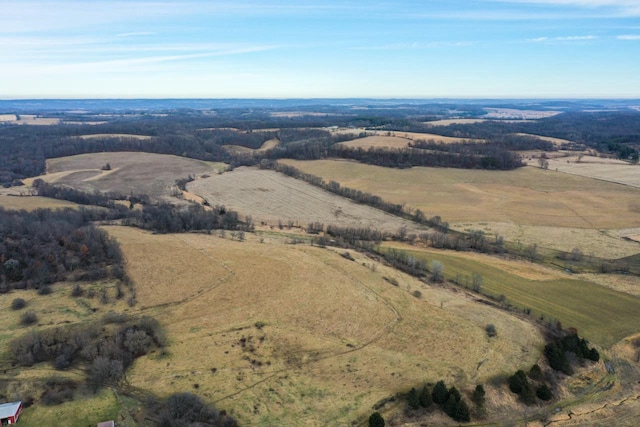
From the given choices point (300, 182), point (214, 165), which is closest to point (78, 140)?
point (214, 165)

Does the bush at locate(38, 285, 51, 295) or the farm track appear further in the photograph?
the bush at locate(38, 285, 51, 295)

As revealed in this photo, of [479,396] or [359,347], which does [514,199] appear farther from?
[479,396]

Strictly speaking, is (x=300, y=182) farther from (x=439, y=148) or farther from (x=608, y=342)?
(x=608, y=342)

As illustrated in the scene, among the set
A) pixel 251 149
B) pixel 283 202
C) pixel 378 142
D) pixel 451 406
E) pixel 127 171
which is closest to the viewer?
pixel 451 406

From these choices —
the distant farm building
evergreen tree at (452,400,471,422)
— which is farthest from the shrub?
the distant farm building

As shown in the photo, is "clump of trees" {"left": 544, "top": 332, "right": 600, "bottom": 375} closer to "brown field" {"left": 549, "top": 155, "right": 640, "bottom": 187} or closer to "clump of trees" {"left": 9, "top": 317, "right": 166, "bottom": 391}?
"clump of trees" {"left": 9, "top": 317, "right": 166, "bottom": 391}

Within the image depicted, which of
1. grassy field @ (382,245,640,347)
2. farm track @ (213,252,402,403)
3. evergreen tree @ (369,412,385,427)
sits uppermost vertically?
evergreen tree @ (369,412,385,427)

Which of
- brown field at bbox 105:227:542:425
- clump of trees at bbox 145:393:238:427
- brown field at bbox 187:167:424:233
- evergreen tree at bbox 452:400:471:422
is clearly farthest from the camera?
brown field at bbox 187:167:424:233

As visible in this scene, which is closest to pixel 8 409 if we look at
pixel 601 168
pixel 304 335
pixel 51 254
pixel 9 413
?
pixel 9 413

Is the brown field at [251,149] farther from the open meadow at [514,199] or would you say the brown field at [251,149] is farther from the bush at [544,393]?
the bush at [544,393]
